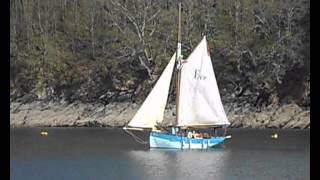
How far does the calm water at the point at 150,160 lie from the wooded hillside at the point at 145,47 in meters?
16.0

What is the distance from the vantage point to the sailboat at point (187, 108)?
37719 millimetres

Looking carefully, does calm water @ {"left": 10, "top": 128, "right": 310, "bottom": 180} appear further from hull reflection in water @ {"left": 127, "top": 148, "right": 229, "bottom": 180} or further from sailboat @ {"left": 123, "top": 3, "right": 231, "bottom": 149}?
sailboat @ {"left": 123, "top": 3, "right": 231, "bottom": 149}

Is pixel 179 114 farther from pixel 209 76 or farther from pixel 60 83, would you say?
pixel 60 83

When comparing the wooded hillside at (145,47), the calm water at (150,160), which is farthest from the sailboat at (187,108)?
the wooded hillside at (145,47)

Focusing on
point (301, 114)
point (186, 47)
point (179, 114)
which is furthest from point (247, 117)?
point (179, 114)

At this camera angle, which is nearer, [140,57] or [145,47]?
[145,47]

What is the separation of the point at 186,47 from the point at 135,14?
6.78 m

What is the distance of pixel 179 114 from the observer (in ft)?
128

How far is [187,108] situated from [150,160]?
708cm

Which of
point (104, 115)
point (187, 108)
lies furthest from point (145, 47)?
point (187, 108)

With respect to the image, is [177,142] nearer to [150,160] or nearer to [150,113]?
[150,113]

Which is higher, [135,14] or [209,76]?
[135,14]

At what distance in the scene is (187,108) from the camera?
127 ft

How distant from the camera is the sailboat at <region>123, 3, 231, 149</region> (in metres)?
37.7
